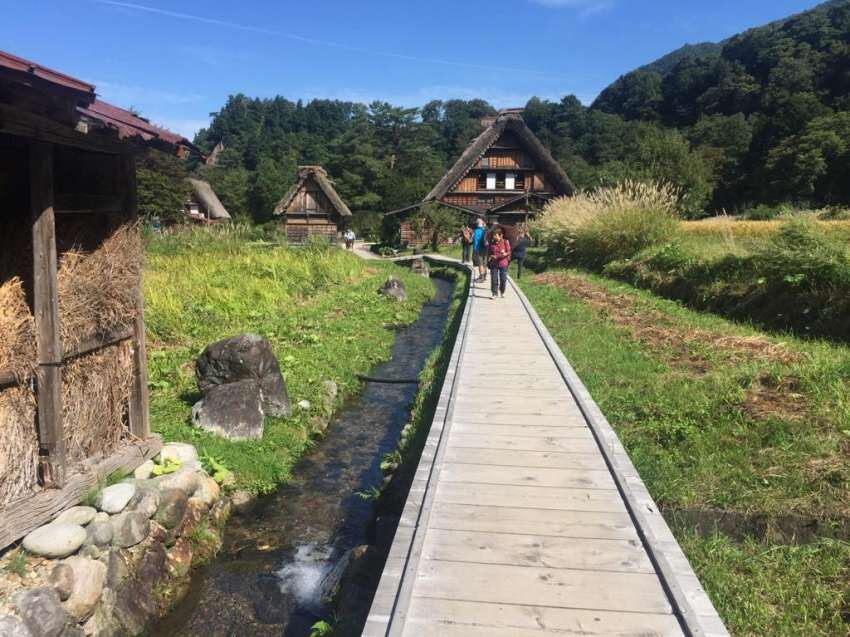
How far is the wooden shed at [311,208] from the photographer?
40.1 m

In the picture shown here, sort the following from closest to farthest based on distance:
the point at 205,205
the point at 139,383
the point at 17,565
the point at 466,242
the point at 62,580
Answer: the point at 17,565
the point at 62,580
the point at 139,383
the point at 466,242
the point at 205,205

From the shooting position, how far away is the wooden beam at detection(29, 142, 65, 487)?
4.05 metres

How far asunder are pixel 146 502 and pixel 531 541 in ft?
9.94

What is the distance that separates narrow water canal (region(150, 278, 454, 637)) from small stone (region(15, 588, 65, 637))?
821 mm

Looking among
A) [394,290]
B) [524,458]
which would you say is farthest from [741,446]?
[394,290]

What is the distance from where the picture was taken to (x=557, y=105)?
8294cm

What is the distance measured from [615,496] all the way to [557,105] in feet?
281

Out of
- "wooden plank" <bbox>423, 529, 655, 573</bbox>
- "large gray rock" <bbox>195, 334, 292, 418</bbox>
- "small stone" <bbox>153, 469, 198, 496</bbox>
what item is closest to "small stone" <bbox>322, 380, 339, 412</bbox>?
"large gray rock" <bbox>195, 334, 292, 418</bbox>

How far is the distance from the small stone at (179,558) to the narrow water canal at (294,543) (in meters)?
0.12

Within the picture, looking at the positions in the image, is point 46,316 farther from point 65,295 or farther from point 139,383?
point 139,383

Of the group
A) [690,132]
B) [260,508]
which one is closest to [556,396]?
[260,508]

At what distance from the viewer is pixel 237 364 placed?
708 cm

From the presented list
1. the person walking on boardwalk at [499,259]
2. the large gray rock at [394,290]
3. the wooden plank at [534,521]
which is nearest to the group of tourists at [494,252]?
the person walking on boardwalk at [499,259]

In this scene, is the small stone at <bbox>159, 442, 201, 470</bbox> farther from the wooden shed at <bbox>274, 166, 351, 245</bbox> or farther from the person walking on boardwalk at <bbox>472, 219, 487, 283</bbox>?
the wooden shed at <bbox>274, 166, 351, 245</bbox>
